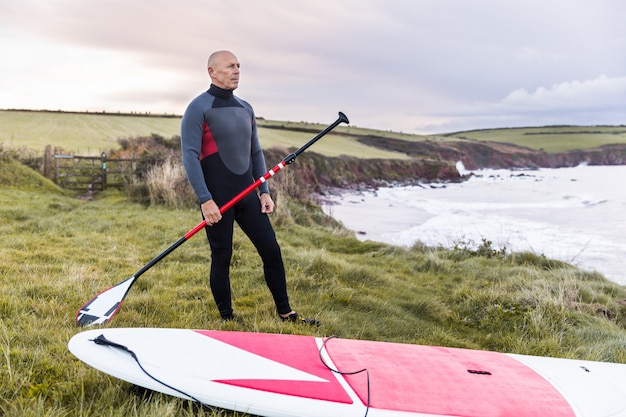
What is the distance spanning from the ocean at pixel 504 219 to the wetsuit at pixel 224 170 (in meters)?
5.54

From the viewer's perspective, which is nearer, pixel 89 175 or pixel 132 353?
pixel 132 353

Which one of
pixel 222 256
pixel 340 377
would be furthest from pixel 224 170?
pixel 340 377

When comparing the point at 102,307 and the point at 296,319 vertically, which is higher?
the point at 102,307

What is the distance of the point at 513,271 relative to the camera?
653cm

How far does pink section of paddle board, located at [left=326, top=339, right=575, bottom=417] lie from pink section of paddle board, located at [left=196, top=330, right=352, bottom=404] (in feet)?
0.37

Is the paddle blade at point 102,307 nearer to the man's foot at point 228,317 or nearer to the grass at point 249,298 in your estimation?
the grass at point 249,298

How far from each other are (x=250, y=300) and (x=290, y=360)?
1881mm

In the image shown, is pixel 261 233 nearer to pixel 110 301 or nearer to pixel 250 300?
pixel 250 300

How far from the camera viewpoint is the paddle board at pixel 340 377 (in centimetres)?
216

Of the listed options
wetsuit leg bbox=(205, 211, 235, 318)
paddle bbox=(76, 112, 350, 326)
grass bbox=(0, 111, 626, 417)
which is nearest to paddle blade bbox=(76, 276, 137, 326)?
paddle bbox=(76, 112, 350, 326)

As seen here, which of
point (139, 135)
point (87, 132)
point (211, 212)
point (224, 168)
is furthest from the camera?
point (87, 132)

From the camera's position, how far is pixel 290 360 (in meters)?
2.52

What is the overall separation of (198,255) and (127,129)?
27.7m

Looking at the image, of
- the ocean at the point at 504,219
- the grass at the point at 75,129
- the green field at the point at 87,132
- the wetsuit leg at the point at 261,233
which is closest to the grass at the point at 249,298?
Result: the wetsuit leg at the point at 261,233
